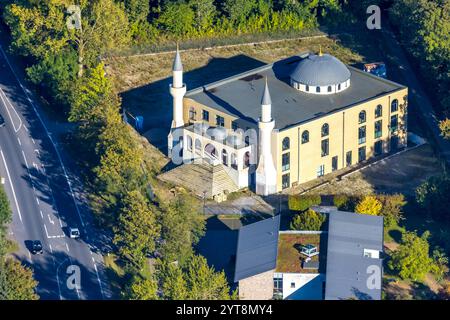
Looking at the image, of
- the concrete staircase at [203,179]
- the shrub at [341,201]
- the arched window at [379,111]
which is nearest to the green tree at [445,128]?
the arched window at [379,111]

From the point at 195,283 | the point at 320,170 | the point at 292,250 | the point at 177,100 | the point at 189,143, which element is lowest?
the point at 320,170

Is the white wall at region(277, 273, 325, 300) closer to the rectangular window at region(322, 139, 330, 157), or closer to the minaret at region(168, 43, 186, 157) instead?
the rectangular window at region(322, 139, 330, 157)

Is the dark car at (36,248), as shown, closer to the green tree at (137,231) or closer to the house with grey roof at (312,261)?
→ the green tree at (137,231)

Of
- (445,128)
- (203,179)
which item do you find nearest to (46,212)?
→ (203,179)

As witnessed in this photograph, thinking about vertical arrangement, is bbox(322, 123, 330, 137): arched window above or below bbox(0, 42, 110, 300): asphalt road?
above

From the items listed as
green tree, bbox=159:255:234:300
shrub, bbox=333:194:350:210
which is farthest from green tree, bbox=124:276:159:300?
shrub, bbox=333:194:350:210

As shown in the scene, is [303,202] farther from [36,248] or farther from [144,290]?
[36,248]

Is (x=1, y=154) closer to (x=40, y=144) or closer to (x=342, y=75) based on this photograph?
(x=40, y=144)
